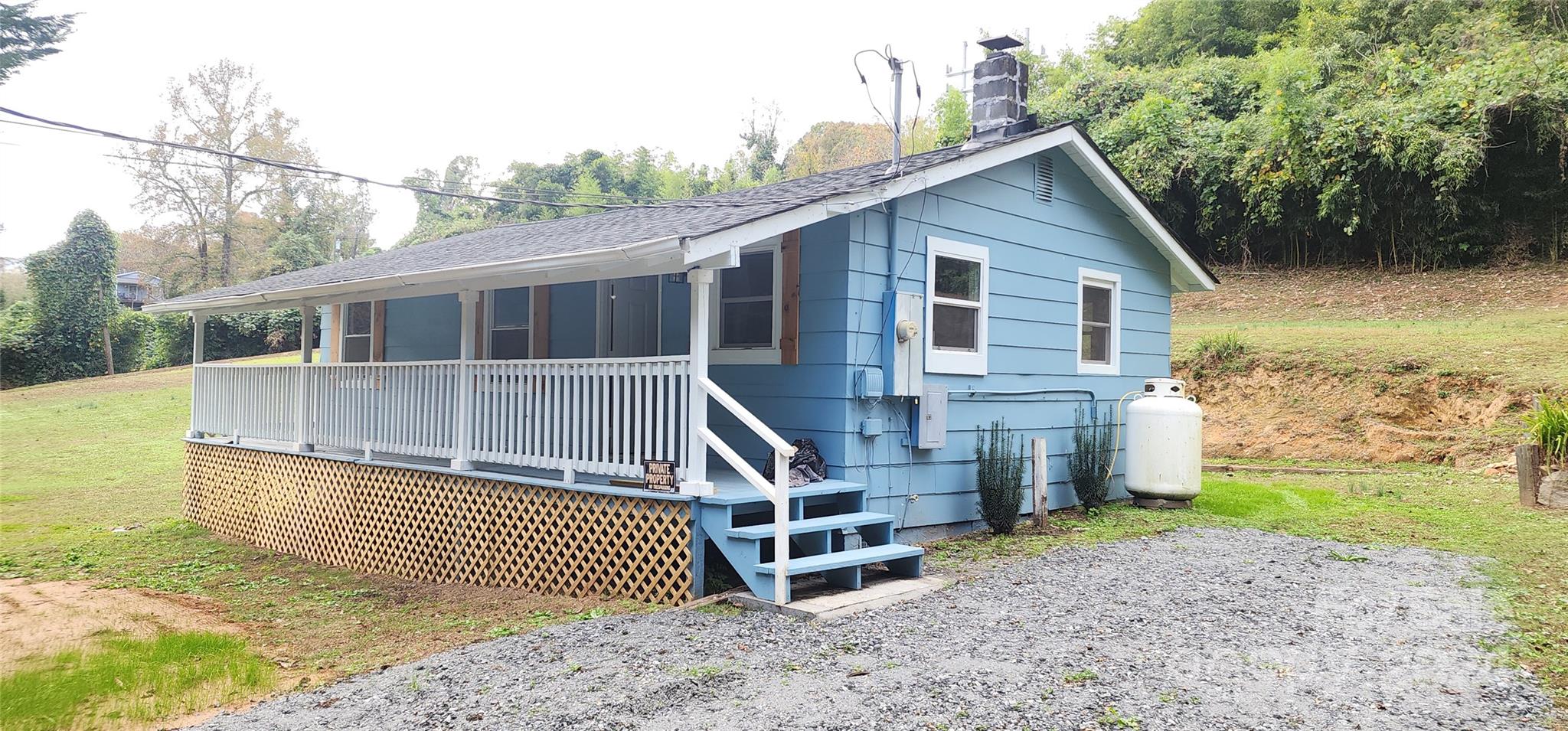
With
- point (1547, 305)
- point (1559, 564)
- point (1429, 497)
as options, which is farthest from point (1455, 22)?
point (1559, 564)

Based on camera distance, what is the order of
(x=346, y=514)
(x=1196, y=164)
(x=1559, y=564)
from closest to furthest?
(x=1559, y=564) < (x=346, y=514) < (x=1196, y=164)

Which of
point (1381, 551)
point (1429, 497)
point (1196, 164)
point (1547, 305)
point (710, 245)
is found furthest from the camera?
point (1196, 164)

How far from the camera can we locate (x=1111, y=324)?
10.5 metres

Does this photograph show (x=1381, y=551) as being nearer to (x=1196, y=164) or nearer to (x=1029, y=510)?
(x=1029, y=510)

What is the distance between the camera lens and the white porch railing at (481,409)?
22.3ft

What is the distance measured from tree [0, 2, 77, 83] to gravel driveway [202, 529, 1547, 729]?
3.03 metres

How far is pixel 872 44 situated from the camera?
25.5 feet

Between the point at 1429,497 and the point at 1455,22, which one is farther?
the point at 1455,22

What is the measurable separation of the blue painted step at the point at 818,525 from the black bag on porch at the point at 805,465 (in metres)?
0.31

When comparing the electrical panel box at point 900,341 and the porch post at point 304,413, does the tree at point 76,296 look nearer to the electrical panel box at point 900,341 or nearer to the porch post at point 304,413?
the porch post at point 304,413

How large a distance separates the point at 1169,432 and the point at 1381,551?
7.61ft

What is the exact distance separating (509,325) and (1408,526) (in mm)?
8915

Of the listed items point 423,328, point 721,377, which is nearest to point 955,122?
point 423,328

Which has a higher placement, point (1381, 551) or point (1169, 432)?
point (1169, 432)
